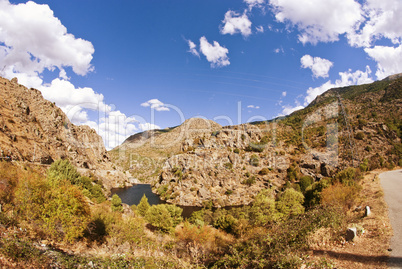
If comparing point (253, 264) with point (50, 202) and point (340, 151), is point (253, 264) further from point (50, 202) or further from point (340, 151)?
point (340, 151)

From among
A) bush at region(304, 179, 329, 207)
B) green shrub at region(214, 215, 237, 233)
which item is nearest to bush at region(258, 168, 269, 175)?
bush at region(304, 179, 329, 207)

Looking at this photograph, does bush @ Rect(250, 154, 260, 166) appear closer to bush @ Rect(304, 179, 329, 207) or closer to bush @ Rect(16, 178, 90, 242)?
bush @ Rect(304, 179, 329, 207)

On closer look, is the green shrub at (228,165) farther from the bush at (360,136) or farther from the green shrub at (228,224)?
the green shrub at (228,224)

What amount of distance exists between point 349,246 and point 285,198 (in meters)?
27.6

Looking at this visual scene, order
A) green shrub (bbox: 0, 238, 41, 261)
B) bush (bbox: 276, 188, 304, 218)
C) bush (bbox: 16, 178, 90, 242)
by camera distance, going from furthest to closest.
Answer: bush (bbox: 276, 188, 304, 218)
bush (bbox: 16, 178, 90, 242)
green shrub (bbox: 0, 238, 41, 261)

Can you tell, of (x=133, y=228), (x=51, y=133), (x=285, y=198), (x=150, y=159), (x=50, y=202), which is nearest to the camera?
(x=50, y=202)

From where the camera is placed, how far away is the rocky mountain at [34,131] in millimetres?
44719

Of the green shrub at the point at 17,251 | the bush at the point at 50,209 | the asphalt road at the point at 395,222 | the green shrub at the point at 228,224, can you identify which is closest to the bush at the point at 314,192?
the green shrub at the point at 228,224

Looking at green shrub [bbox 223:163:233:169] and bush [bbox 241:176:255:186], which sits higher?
green shrub [bbox 223:163:233:169]

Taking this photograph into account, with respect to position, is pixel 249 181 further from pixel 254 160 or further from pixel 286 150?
pixel 286 150

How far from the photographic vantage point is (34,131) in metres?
56.9

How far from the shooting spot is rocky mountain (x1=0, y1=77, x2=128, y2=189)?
147 feet

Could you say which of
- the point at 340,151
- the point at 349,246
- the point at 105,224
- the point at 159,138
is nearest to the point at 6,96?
the point at 105,224

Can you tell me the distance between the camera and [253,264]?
27.8 ft
